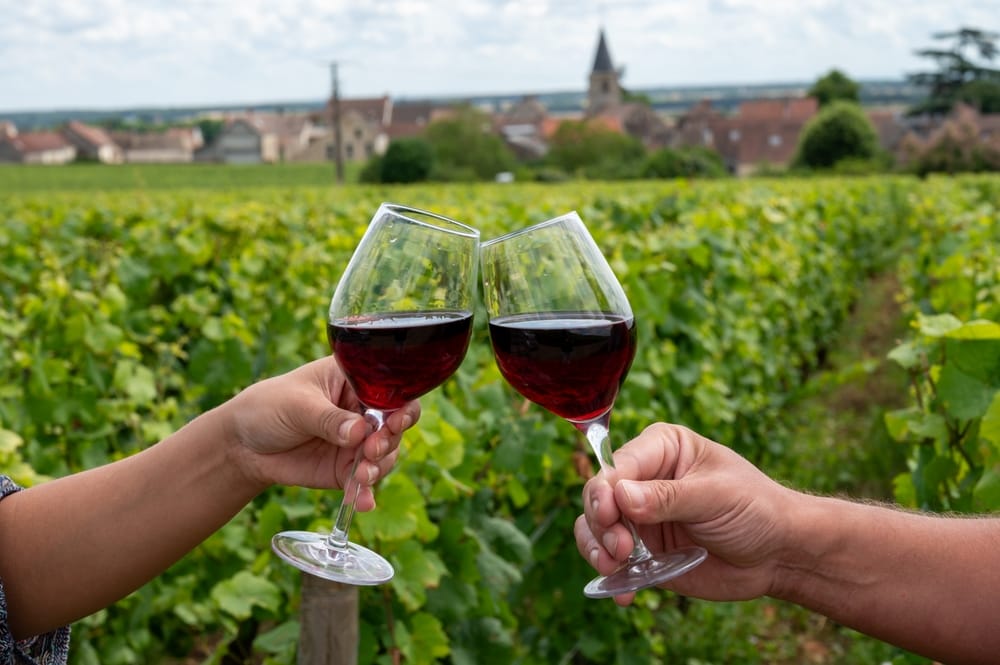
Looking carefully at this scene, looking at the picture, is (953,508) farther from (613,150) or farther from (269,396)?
(613,150)

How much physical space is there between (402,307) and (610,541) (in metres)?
0.44

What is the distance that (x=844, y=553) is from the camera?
4.95 ft

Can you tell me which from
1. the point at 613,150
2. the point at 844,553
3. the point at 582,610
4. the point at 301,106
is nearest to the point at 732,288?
the point at 582,610

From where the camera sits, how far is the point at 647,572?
4.87 ft

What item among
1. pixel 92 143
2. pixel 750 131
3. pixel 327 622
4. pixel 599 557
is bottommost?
pixel 92 143

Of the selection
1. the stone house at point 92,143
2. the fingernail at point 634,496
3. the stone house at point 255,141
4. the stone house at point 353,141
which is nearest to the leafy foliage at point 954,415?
the fingernail at point 634,496

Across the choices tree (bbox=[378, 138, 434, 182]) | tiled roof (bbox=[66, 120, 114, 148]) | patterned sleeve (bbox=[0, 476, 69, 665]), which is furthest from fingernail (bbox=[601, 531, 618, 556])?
tiled roof (bbox=[66, 120, 114, 148])

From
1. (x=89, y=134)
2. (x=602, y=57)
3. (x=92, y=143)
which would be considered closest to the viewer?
(x=92, y=143)

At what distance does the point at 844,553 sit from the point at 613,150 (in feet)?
250

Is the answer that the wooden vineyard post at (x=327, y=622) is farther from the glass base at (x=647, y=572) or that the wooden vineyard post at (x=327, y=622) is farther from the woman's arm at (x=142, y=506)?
the glass base at (x=647, y=572)

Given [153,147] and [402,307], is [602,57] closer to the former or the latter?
[153,147]

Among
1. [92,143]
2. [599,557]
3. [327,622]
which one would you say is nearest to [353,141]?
[92,143]

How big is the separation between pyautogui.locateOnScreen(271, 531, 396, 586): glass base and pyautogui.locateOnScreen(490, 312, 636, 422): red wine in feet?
1.20

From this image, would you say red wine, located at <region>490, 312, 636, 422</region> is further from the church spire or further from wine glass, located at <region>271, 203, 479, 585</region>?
the church spire
